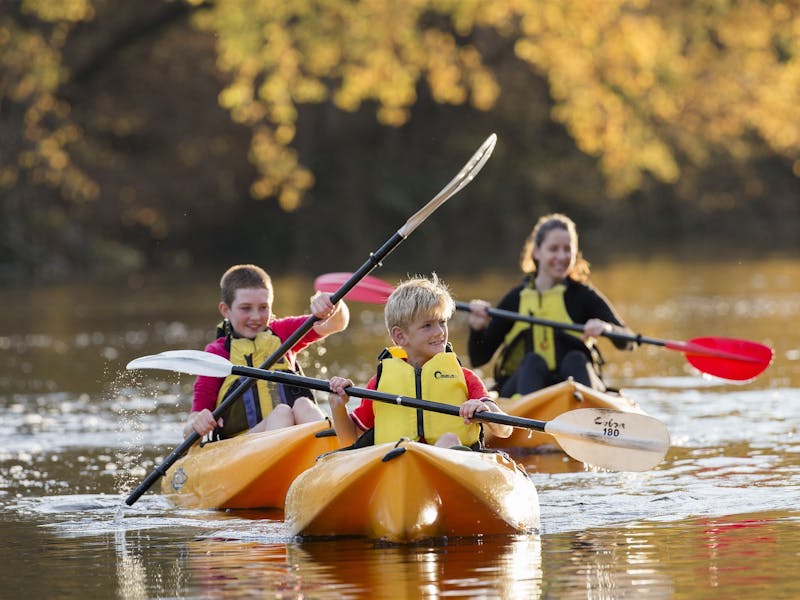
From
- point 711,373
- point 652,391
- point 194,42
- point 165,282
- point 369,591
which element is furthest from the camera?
point 194,42

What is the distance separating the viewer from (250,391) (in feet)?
27.4

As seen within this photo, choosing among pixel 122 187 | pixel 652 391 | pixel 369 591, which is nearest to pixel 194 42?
pixel 122 187

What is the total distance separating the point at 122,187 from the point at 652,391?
2398 centimetres

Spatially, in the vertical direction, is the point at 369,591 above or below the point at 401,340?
below

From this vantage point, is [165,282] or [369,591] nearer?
[369,591]

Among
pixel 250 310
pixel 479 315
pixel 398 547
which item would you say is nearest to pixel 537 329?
pixel 479 315

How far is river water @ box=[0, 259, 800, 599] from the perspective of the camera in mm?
5824

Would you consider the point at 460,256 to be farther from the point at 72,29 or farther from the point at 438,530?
the point at 438,530

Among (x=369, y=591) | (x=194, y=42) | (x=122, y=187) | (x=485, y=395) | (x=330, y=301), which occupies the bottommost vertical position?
(x=369, y=591)

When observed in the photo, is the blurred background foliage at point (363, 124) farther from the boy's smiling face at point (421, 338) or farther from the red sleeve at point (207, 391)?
the boy's smiling face at point (421, 338)

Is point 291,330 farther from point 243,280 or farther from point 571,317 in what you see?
point 571,317

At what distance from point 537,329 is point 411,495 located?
13.4 ft

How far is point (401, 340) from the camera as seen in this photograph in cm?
688

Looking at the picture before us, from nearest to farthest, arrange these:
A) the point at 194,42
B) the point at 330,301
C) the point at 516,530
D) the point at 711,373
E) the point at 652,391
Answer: the point at 516,530 < the point at 330,301 < the point at 711,373 < the point at 652,391 < the point at 194,42
